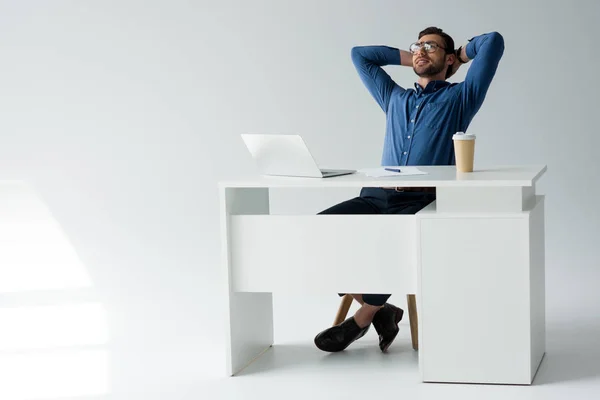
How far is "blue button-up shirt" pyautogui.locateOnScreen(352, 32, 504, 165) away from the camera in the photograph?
4.01 meters

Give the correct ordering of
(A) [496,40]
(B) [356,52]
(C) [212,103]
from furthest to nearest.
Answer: (C) [212,103], (B) [356,52], (A) [496,40]

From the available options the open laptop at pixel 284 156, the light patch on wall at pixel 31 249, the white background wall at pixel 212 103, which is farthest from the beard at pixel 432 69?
the light patch on wall at pixel 31 249

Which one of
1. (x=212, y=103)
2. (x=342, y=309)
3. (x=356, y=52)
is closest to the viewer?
(x=342, y=309)

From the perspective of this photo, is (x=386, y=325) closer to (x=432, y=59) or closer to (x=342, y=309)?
(x=342, y=309)

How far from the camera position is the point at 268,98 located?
6605 mm

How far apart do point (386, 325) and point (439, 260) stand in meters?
0.66

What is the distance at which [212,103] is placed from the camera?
6.68 metres

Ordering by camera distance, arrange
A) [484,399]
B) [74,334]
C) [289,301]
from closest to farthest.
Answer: [484,399] → [74,334] → [289,301]

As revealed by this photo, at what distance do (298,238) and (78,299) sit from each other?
1.84m

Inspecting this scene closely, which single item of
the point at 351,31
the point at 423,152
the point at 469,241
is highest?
the point at 351,31

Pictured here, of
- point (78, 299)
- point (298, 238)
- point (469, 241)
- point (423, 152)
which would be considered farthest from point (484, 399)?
point (78, 299)

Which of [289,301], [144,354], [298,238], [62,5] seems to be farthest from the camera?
[62,5]

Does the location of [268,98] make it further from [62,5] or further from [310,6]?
[62,5]

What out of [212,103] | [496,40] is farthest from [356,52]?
[212,103]
